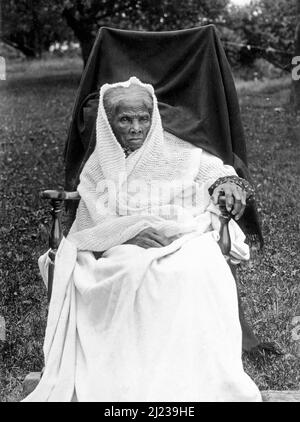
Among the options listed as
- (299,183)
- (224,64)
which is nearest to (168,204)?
(224,64)

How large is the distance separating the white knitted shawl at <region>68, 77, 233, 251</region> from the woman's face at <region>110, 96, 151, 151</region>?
5cm

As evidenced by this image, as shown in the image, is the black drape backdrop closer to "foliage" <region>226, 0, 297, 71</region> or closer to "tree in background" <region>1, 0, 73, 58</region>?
"tree in background" <region>1, 0, 73, 58</region>

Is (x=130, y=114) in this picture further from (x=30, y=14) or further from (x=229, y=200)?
(x=30, y=14)

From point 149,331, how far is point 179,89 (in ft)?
6.24

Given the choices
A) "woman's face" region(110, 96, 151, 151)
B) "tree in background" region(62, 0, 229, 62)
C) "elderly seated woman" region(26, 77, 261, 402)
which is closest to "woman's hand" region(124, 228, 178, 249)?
"elderly seated woman" region(26, 77, 261, 402)

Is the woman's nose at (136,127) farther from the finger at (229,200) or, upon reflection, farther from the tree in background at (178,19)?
the tree in background at (178,19)

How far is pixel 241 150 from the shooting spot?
4297mm

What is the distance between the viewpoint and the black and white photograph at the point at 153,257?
10.1 feet

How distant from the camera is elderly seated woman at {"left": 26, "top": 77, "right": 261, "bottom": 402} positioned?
10.1 ft

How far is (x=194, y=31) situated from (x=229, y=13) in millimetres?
11288

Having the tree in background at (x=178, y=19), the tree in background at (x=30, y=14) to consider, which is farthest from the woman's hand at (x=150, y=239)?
the tree in background at (x=30, y=14)

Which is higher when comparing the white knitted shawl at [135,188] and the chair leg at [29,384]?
the white knitted shawl at [135,188]

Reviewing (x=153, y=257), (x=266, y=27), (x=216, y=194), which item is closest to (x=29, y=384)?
(x=153, y=257)

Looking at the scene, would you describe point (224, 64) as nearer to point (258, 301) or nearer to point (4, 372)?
point (258, 301)
